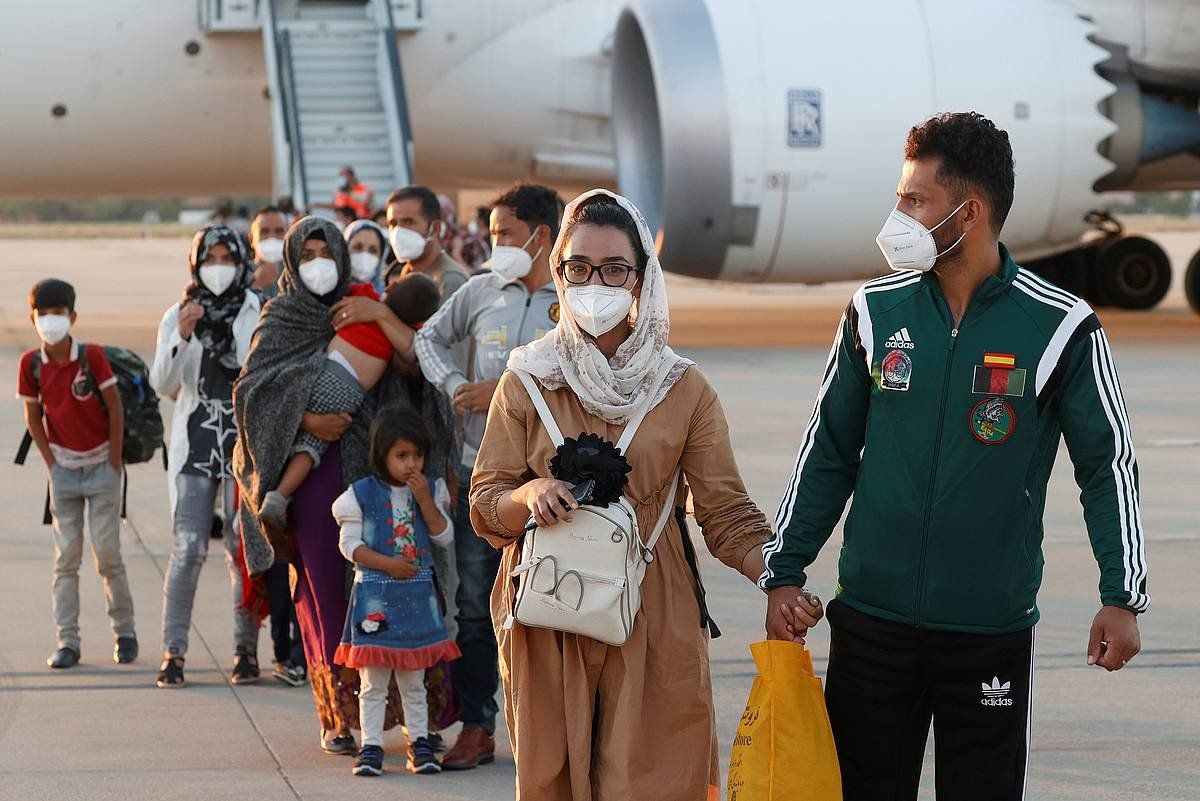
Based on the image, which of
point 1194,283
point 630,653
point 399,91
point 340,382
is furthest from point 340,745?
point 1194,283

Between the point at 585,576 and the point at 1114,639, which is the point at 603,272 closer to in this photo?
the point at 585,576

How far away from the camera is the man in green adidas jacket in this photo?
9.95ft

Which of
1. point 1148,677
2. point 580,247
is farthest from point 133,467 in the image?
point 580,247

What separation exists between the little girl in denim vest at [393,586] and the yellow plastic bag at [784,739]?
1.68 metres

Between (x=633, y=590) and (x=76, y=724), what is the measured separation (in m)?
2.64

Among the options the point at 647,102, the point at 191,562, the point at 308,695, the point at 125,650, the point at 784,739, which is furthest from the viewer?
the point at 647,102

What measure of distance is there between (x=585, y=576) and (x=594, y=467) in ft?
0.64

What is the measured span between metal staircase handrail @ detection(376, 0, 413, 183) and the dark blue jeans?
9.21 meters

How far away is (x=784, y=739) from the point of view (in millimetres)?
3074

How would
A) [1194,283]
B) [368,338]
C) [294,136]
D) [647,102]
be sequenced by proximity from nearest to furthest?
[368,338] < [647,102] < [294,136] < [1194,283]

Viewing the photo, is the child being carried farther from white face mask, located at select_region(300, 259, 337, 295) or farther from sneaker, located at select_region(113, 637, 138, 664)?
sneaker, located at select_region(113, 637, 138, 664)

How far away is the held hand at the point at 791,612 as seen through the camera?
123 inches

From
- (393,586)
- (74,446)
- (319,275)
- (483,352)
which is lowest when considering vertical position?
(393,586)

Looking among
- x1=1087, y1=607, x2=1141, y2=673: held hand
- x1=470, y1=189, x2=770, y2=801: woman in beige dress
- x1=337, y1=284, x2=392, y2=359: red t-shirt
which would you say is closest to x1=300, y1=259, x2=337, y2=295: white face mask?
x1=337, y1=284, x2=392, y2=359: red t-shirt
